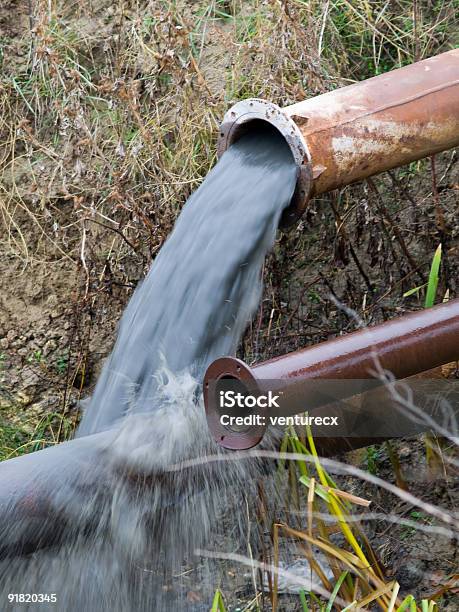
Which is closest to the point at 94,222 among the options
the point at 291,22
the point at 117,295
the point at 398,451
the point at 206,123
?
the point at 117,295

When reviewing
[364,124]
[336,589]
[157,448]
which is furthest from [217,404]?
[364,124]

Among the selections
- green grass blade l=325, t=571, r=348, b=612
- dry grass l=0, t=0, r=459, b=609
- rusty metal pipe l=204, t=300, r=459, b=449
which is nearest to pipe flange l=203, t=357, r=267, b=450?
rusty metal pipe l=204, t=300, r=459, b=449

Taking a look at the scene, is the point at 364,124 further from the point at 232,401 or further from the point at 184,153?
the point at 184,153

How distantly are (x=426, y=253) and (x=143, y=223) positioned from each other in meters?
1.10

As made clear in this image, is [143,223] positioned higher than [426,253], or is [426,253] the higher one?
[143,223]

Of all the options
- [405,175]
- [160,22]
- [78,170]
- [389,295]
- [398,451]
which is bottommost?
[398,451]

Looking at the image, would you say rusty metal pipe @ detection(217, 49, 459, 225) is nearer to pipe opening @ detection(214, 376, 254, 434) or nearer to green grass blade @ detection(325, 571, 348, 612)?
pipe opening @ detection(214, 376, 254, 434)

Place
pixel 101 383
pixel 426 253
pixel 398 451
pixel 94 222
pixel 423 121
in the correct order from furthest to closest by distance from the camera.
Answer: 1. pixel 94 222
2. pixel 426 253
3. pixel 398 451
4. pixel 101 383
5. pixel 423 121

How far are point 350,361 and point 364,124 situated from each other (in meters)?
0.82

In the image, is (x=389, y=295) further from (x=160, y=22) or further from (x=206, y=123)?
(x=160, y=22)

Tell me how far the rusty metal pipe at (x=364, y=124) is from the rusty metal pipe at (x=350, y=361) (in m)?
0.58

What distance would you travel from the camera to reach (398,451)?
3596 millimetres

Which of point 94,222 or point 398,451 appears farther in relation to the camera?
point 94,222

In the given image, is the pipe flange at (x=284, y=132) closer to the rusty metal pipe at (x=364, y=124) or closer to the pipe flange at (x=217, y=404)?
the rusty metal pipe at (x=364, y=124)
